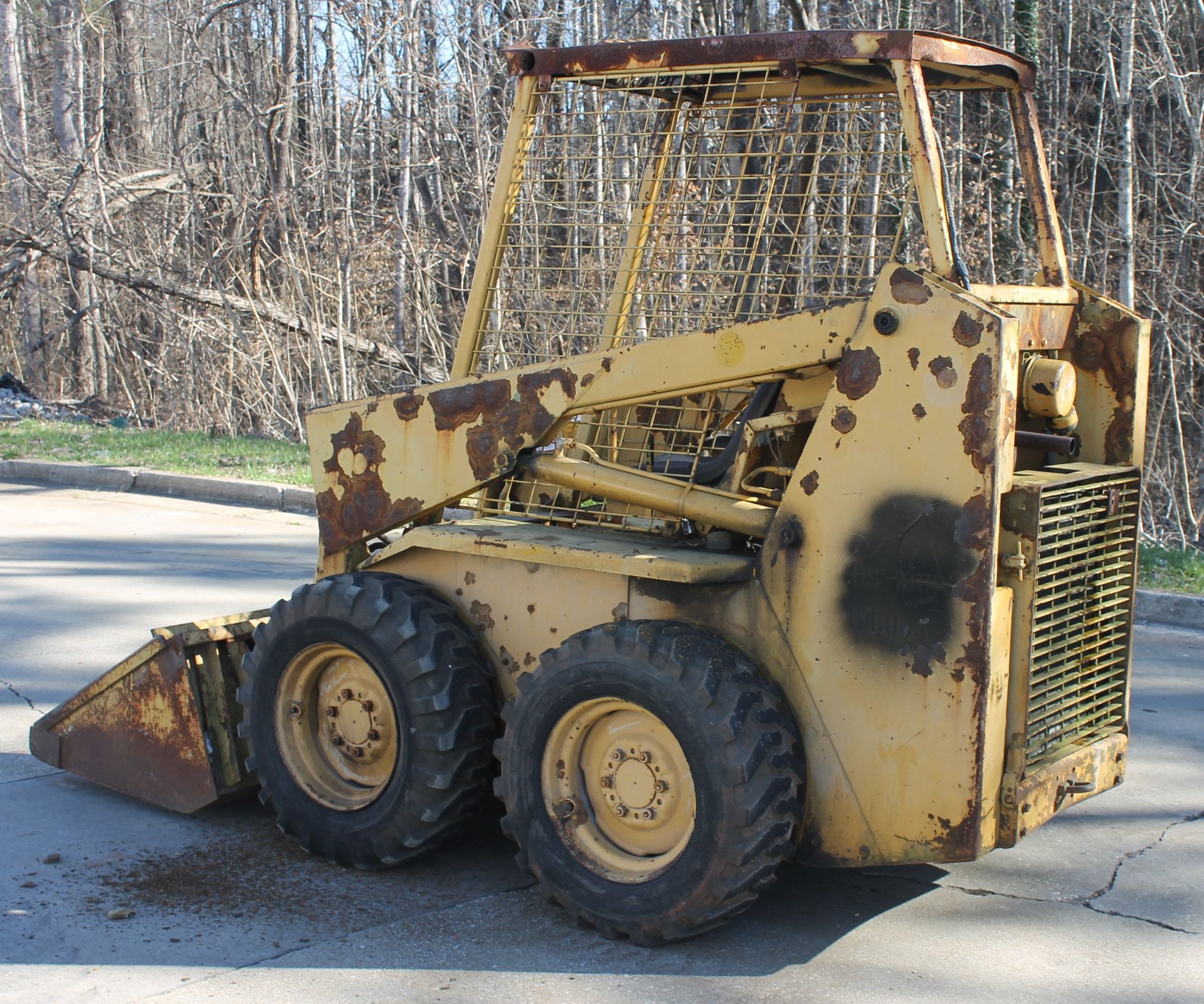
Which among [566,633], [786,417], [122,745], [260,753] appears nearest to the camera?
[786,417]

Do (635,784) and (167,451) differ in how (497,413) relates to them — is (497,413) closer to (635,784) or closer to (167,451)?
(635,784)

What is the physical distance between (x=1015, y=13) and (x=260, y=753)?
11348 mm

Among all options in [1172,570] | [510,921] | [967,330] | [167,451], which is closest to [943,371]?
[967,330]

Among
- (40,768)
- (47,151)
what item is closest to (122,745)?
(40,768)

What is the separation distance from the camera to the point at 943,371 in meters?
3.40

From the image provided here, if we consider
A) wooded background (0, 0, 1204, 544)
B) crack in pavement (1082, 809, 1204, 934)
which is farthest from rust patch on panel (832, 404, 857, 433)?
wooded background (0, 0, 1204, 544)

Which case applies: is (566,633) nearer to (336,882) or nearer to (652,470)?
(652,470)

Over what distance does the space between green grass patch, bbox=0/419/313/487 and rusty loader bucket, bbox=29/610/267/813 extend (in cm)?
699

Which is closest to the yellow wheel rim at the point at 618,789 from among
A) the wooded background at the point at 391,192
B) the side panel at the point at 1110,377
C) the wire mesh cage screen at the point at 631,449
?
the wire mesh cage screen at the point at 631,449

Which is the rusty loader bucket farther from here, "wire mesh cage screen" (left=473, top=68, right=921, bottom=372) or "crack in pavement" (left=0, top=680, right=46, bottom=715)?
"wire mesh cage screen" (left=473, top=68, right=921, bottom=372)

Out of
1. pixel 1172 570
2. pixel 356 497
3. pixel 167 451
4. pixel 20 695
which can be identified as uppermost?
pixel 356 497

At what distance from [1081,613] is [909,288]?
3.70 feet

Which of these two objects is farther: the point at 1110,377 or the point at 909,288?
the point at 1110,377

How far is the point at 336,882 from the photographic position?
4188mm
